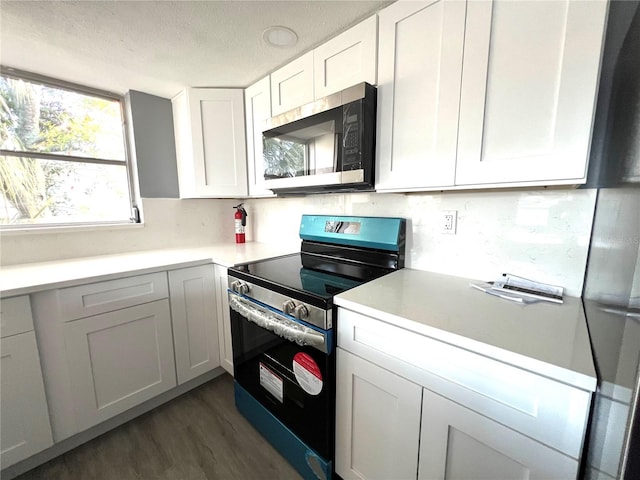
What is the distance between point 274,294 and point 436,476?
0.86m

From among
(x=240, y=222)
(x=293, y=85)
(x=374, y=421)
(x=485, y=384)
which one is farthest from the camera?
(x=240, y=222)

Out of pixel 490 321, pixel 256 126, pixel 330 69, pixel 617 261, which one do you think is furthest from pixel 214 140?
pixel 617 261

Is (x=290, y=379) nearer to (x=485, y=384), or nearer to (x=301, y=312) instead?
(x=301, y=312)

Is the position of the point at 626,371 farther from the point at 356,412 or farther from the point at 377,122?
the point at 377,122

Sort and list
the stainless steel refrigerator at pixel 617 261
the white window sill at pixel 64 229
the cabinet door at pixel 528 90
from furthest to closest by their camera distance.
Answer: the white window sill at pixel 64 229
the cabinet door at pixel 528 90
the stainless steel refrigerator at pixel 617 261

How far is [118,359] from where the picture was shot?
1.51 metres

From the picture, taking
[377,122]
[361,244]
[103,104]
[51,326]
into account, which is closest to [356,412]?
[361,244]

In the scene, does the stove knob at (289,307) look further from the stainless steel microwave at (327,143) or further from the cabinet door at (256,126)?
the cabinet door at (256,126)

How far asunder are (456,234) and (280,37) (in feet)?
4.49

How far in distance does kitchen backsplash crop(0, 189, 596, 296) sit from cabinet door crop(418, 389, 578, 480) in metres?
0.65

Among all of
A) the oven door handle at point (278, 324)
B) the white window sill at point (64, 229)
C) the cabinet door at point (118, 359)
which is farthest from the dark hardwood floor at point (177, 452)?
the white window sill at point (64, 229)

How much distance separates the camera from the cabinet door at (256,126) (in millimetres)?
1752

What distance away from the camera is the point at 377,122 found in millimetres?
1222

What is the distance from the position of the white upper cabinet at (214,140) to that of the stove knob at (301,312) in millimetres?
1265
